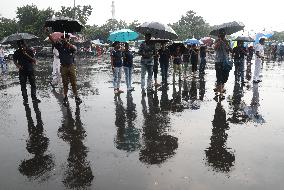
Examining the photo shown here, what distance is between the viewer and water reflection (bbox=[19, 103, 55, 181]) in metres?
4.82

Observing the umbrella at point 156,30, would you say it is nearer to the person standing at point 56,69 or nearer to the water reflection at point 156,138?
the water reflection at point 156,138

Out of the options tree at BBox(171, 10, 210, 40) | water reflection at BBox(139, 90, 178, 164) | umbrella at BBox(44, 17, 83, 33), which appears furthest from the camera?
tree at BBox(171, 10, 210, 40)

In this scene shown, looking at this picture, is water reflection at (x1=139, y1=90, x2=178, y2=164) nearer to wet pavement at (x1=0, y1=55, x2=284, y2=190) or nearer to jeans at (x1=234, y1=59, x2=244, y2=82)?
wet pavement at (x1=0, y1=55, x2=284, y2=190)

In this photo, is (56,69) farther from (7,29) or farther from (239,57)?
(7,29)

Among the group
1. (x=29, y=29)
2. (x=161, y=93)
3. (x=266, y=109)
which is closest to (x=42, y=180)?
(x=266, y=109)

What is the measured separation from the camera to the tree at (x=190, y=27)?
7830cm

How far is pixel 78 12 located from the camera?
5294 centimetres

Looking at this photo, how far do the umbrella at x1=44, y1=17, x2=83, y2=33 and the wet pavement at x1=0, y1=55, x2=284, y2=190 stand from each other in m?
2.18

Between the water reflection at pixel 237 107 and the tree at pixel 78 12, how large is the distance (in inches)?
1696

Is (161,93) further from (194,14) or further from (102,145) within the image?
(194,14)

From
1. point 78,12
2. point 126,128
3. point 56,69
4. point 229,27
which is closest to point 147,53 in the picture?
point 229,27

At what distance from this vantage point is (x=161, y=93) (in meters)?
11.6

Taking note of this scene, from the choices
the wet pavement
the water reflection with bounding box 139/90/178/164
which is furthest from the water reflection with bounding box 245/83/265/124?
the water reflection with bounding box 139/90/178/164

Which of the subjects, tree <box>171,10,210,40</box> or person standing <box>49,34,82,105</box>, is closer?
person standing <box>49,34,82,105</box>
